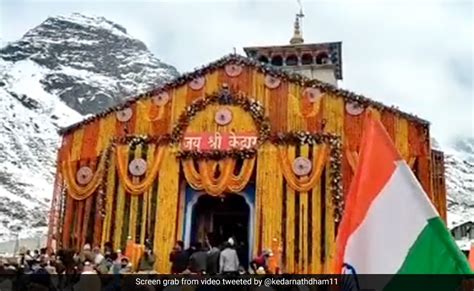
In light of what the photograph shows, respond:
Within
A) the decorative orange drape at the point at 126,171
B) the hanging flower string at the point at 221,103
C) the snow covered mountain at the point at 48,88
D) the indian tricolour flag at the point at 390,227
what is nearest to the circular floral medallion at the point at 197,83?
the hanging flower string at the point at 221,103

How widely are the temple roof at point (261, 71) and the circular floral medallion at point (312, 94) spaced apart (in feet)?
0.31

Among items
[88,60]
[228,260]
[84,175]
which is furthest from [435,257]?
[88,60]

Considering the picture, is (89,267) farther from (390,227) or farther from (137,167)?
(390,227)

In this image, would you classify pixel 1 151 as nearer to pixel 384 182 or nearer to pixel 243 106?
pixel 243 106

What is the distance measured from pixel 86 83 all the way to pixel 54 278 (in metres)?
104

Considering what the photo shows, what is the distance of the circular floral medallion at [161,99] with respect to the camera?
1666cm

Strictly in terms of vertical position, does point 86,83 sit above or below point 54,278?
above

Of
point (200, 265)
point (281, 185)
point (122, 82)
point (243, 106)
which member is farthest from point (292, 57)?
point (122, 82)

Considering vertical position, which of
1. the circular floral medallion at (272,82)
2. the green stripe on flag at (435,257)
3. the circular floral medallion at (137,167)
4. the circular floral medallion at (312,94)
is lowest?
the green stripe on flag at (435,257)

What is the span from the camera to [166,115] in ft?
54.3

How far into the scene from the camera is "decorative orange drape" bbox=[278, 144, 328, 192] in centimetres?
1484

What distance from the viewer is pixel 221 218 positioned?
Result: 16766 millimetres

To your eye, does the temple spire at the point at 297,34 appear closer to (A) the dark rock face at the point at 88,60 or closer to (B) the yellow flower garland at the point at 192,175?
(B) the yellow flower garland at the point at 192,175

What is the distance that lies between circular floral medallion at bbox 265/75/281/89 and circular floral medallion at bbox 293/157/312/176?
6.37 feet
